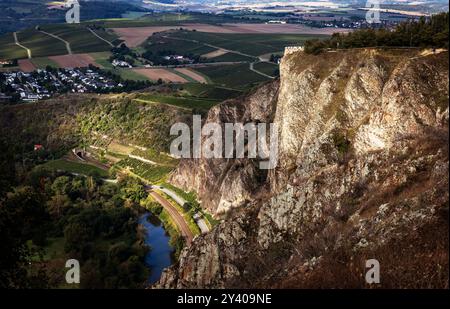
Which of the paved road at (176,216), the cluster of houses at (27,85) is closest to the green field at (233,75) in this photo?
the cluster of houses at (27,85)

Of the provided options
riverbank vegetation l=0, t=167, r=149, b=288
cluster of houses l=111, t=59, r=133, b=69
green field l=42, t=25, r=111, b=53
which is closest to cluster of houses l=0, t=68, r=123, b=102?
cluster of houses l=111, t=59, r=133, b=69

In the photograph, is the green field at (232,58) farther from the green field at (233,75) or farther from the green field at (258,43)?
the green field at (233,75)

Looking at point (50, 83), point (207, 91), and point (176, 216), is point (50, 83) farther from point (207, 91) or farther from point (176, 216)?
point (176, 216)

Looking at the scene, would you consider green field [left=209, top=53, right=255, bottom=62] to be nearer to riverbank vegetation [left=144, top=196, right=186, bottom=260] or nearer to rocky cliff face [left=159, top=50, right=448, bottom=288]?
riverbank vegetation [left=144, top=196, right=186, bottom=260]

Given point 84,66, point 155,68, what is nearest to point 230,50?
point 155,68

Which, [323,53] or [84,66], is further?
[84,66]
